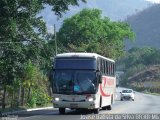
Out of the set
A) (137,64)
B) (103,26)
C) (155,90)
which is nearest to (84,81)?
(103,26)

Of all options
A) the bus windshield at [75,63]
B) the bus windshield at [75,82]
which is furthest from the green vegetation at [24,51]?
the bus windshield at [75,82]

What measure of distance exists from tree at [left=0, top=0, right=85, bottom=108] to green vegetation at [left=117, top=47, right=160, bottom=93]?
119313 mm

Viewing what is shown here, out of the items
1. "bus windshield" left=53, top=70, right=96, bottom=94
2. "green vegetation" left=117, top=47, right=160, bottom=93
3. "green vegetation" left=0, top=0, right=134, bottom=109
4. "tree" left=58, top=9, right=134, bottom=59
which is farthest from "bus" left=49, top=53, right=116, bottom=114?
"green vegetation" left=117, top=47, right=160, bottom=93

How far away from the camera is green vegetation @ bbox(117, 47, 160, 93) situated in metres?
168

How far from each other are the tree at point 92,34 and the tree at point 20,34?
99.8ft

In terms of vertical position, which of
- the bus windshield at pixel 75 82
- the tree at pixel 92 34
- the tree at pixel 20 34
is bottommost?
the bus windshield at pixel 75 82

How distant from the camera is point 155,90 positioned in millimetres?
137500

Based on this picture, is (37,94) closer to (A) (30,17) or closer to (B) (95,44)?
(A) (30,17)

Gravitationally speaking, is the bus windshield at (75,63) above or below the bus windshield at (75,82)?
above

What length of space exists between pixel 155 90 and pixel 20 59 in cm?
10359

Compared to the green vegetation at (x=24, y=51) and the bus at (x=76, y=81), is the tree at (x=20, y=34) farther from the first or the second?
the bus at (x=76, y=81)

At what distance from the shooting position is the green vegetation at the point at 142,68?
168 m

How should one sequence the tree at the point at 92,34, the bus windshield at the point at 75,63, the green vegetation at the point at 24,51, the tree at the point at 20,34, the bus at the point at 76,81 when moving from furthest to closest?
the tree at the point at 92,34 → the green vegetation at the point at 24,51 → the tree at the point at 20,34 → the bus windshield at the point at 75,63 → the bus at the point at 76,81

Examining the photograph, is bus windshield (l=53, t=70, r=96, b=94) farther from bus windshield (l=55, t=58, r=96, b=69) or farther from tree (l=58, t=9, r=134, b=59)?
tree (l=58, t=9, r=134, b=59)
